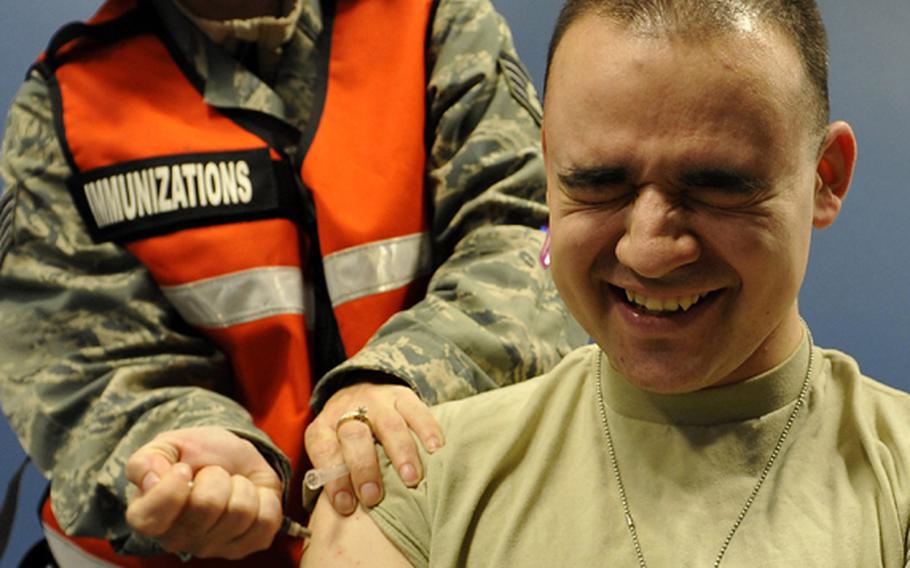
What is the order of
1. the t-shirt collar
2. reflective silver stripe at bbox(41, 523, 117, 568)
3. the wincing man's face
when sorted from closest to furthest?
the wincing man's face, the t-shirt collar, reflective silver stripe at bbox(41, 523, 117, 568)

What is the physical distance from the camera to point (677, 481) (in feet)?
3.77

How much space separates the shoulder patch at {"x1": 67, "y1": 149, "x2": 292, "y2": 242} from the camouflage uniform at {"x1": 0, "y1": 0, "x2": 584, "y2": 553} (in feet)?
0.14

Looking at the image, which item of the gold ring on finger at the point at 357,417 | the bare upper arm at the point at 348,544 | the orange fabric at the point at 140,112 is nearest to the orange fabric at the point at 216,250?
the orange fabric at the point at 140,112

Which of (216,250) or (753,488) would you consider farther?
→ (216,250)

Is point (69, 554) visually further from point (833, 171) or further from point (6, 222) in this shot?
point (833, 171)

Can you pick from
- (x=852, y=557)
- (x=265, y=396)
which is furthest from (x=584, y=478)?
(x=265, y=396)

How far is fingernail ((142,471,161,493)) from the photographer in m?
1.28

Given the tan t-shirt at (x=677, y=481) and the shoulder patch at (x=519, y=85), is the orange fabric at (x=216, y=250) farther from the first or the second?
the tan t-shirt at (x=677, y=481)

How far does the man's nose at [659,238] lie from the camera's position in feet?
3.38

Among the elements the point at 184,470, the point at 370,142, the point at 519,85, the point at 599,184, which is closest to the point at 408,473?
the point at 184,470

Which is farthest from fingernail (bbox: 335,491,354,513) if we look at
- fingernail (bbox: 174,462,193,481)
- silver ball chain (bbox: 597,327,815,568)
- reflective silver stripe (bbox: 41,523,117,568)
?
reflective silver stripe (bbox: 41,523,117,568)

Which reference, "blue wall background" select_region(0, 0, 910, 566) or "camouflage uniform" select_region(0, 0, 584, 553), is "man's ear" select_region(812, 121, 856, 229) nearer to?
"camouflage uniform" select_region(0, 0, 584, 553)

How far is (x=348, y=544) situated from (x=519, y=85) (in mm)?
766

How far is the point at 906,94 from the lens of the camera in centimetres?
265
